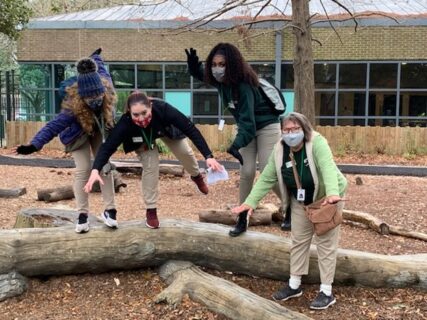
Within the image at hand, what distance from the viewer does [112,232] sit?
4.98m

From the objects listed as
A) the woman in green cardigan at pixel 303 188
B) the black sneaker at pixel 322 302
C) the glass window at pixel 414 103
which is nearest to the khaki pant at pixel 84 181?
the woman in green cardigan at pixel 303 188

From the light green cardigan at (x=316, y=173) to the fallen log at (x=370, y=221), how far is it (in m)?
2.51

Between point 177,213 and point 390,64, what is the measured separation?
15959mm

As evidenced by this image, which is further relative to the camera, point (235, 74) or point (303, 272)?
point (235, 74)

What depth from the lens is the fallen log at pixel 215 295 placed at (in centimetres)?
412

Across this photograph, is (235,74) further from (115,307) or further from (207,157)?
(115,307)

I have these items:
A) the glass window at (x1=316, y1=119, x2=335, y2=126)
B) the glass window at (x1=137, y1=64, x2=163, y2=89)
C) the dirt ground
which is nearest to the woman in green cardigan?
the dirt ground

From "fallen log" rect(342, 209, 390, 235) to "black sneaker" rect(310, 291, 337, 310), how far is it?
2401mm

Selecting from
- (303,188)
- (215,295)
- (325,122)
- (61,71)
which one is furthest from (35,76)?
(303,188)

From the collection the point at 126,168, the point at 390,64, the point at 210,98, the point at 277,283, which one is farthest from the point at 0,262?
the point at 390,64

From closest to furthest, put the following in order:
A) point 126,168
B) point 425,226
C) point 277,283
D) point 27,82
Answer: point 277,283 → point 425,226 → point 126,168 → point 27,82

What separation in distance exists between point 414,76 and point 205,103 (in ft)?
26.3

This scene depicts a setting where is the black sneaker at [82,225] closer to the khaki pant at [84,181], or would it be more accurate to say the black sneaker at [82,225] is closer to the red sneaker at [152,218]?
the khaki pant at [84,181]

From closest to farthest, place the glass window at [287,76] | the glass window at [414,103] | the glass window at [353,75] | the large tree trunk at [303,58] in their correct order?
the large tree trunk at [303,58], the glass window at [414,103], the glass window at [353,75], the glass window at [287,76]
